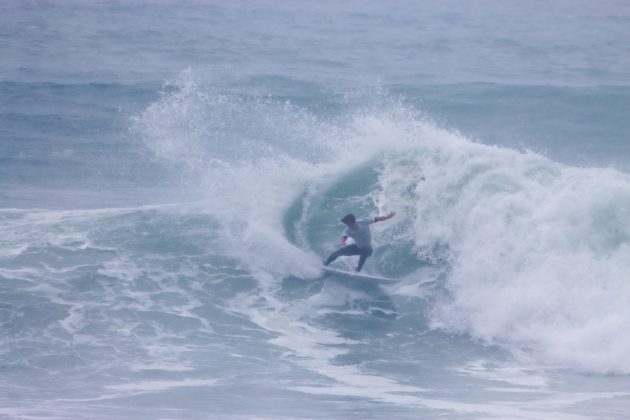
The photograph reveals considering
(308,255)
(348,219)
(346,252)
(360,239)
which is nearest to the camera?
(348,219)

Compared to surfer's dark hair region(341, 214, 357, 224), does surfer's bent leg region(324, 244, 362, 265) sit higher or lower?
lower

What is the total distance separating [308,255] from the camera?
46.6ft

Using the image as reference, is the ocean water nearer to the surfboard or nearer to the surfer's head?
the surfboard

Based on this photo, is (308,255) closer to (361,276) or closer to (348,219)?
(361,276)

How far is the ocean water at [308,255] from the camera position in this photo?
9.66 metres

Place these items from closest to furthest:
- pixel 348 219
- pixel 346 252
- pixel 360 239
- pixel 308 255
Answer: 1. pixel 348 219
2. pixel 360 239
3. pixel 346 252
4. pixel 308 255

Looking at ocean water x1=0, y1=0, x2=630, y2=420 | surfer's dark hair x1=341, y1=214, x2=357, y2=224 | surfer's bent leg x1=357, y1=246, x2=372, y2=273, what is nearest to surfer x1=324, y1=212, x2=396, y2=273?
surfer's bent leg x1=357, y1=246, x2=372, y2=273

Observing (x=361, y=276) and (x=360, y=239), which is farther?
(x=361, y=276)

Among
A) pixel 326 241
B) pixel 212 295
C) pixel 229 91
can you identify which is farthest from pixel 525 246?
pixel 229 91

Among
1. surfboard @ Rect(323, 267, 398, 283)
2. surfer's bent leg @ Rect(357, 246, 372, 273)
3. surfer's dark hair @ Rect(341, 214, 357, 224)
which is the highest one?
surfer's dark hair @ Rect(341, 214, 357, 224)

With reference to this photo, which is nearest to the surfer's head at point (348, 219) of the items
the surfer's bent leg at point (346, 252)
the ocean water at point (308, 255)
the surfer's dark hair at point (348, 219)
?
the surfer's dark hair at point (348, 219)

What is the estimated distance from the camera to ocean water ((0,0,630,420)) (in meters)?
9.66

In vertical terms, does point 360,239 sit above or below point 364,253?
above

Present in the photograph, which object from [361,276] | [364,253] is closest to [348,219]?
[364,253]
